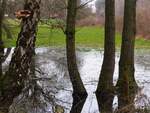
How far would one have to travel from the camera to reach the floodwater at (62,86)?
11422 mm

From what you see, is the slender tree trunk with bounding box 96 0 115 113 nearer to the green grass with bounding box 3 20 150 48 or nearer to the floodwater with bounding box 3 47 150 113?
the floodwater with bounding box 3 47 150 113

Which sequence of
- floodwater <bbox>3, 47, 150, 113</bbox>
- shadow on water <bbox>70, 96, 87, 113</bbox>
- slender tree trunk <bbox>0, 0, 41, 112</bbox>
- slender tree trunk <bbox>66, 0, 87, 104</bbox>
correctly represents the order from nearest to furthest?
slender tree trunk <bbox>0, 0, 41, 112</bbox>, floodwater <bbox>3, 47, 150, 113</bbox>, shadow on water <bbox>70, 96, 87, 113</bbox>, slender tree trunk <bbox>66, 0, 87, 104</bbox>

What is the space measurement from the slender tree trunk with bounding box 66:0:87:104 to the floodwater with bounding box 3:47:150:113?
1.10ft

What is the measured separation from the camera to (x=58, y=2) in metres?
16.9

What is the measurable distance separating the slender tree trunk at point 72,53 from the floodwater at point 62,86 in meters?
0.33

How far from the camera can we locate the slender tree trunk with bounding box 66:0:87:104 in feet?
52.6

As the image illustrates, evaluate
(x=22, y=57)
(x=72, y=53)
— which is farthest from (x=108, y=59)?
(x=22, y=57)

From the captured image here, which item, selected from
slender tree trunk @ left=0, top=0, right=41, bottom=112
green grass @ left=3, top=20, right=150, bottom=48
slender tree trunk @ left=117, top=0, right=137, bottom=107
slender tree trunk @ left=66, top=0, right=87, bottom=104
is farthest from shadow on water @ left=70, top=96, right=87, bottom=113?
green grass @ left=3, top=20, right=150, bottom=48

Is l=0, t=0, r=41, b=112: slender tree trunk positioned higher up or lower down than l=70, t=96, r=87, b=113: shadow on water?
higher up

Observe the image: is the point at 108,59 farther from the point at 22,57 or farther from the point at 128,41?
the point at 22,57

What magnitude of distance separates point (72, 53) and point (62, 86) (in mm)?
2841

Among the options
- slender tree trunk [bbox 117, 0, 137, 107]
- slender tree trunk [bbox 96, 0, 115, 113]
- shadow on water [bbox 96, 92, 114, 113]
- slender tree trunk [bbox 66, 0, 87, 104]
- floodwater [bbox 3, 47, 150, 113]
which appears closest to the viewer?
floodwater [bbox 3, 47, 150, 113]

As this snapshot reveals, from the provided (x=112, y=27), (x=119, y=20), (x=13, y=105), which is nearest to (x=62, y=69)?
(x=112, y=27)

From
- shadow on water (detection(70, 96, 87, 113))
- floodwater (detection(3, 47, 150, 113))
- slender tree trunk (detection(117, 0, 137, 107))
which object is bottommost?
shadow on water (detection(70, 96, 87, 113))
